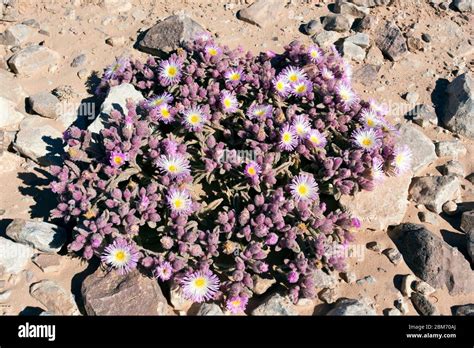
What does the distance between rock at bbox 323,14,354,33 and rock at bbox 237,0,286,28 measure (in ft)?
2.13

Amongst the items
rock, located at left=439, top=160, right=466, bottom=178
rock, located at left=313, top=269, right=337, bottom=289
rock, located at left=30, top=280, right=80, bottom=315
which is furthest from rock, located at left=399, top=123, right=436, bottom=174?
rock, located at left=30, top=280, right=80, bottom=315

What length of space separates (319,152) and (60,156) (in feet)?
8.16

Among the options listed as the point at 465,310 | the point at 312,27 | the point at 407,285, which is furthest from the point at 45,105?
the point at 465,310

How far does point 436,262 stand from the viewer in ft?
13.0

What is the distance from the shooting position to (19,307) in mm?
3693

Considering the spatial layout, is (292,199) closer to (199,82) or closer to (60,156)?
(199,82)

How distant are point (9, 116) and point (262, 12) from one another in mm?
3312

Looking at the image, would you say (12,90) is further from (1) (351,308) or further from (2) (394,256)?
(2) (394,256)

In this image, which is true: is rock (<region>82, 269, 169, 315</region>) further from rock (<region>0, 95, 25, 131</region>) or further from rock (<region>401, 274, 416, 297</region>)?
rock (<region>0, 95, 25, 131</region>)

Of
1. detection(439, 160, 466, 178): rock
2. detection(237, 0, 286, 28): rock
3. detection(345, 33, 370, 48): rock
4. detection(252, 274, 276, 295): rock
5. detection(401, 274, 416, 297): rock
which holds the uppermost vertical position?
detection(345, 33, 370, 48): rock

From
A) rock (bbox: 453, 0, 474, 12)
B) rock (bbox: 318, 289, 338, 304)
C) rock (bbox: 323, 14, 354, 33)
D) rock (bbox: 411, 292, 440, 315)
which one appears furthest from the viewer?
rock (bbox: 453, 0, 474, 12)

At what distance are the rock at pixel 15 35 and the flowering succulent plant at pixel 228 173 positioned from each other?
1.85m

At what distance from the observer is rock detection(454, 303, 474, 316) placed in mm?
3740

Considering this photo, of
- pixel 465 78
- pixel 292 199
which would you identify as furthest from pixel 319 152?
pixel 465 78
